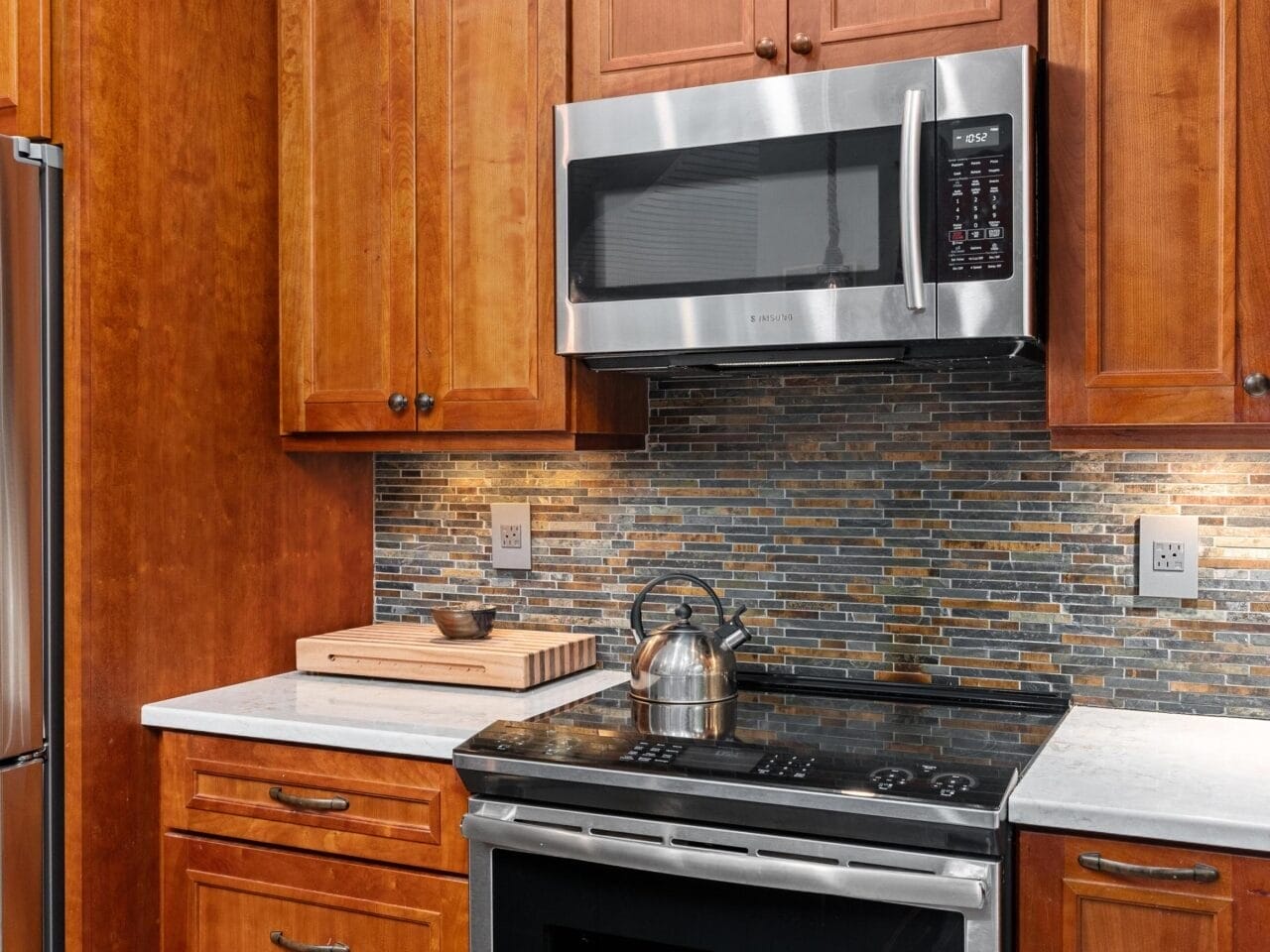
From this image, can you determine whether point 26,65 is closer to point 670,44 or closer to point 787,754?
point 670,44

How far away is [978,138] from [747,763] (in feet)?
3.15

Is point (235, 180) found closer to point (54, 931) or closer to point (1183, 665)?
point (54, 931)

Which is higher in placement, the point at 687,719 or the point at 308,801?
the point at 687,719

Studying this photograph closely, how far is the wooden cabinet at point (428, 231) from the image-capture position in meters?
2.11

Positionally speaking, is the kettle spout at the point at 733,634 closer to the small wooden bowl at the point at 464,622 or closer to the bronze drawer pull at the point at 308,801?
the small wooden bowl at the point at 464,622

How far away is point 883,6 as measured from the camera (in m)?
1.87

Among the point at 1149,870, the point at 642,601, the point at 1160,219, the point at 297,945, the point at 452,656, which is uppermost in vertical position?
the point at 1160,219

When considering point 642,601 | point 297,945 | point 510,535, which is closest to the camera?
point 297,945

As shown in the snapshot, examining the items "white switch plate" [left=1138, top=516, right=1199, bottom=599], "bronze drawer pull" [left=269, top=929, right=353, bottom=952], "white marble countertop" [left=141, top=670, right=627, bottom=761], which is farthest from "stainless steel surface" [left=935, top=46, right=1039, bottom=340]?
"bronze drawer pull" [left=269, top=929, right=353, bottom=952]

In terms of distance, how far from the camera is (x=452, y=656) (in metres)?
2.21

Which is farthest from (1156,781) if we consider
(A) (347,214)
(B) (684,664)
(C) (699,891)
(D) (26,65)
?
(D) (26,65)

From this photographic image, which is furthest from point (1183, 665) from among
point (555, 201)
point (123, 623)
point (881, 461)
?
point (123, 623)

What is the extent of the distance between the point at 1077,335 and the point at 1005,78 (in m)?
0.39

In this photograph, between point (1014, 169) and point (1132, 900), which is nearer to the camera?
point (1132, 900)
